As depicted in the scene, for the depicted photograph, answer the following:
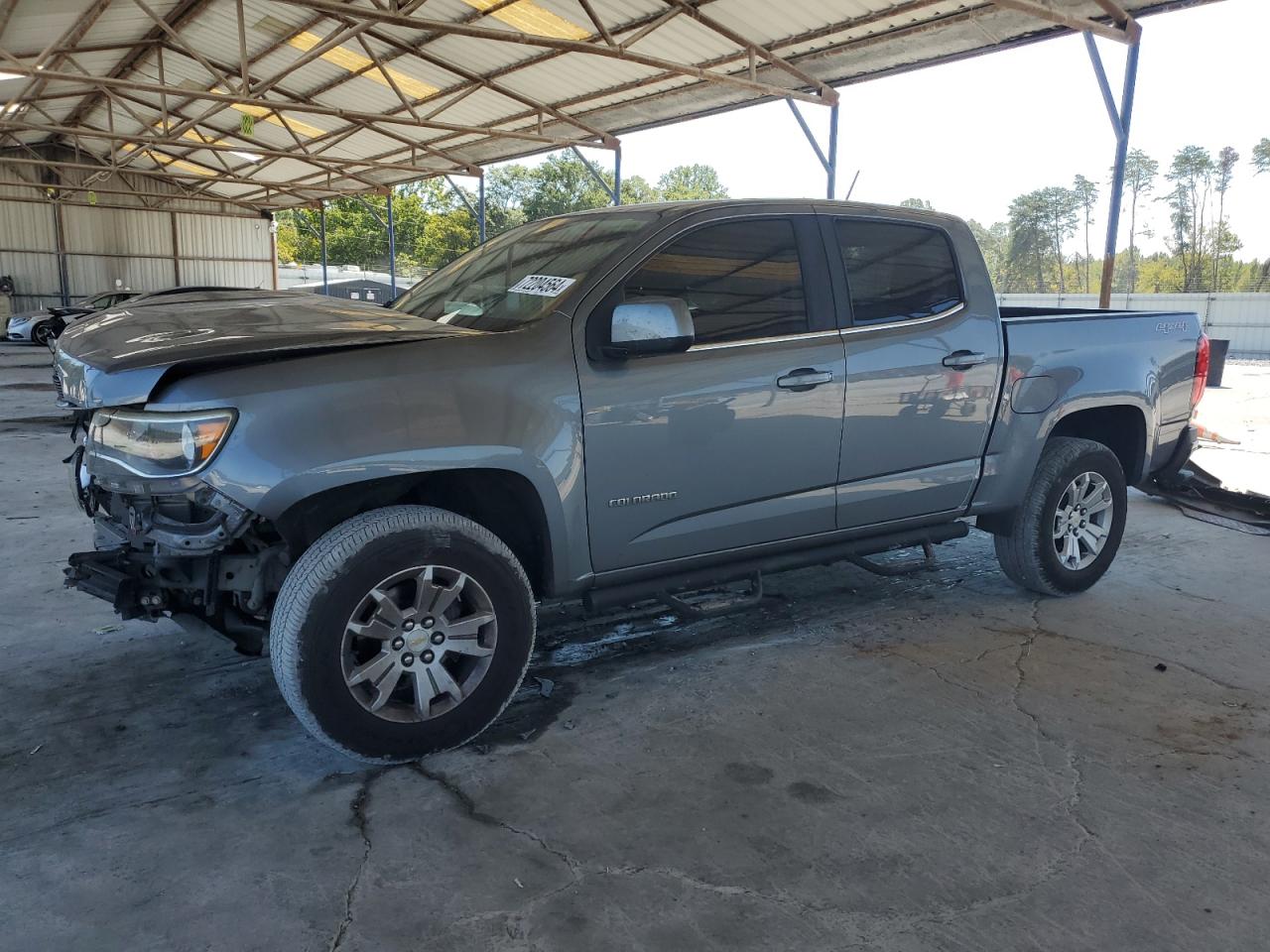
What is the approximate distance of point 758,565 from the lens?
3742mm

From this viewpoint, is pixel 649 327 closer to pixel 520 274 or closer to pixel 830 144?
pixel 520 274

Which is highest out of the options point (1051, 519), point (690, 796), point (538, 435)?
point (538, 435)

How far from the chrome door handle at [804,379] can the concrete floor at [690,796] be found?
118 centimetres

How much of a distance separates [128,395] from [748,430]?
2.09m

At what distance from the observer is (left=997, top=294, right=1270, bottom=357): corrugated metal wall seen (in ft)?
83.0

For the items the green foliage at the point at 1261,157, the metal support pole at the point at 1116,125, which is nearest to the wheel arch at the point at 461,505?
the metal support pole at the point at 1116,125

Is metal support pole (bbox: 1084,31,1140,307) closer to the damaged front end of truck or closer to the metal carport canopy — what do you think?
the metal carport canopy

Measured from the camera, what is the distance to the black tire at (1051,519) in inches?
177

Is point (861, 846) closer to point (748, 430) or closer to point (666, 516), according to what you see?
point (666, 516)

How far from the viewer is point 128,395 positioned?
2.69 metres

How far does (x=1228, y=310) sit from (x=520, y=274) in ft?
92.9

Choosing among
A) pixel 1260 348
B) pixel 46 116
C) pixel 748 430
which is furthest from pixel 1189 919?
pixel 1260 348

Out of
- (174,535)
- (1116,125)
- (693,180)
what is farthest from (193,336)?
(693,180)

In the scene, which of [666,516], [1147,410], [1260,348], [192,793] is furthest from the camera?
[1260,348]
